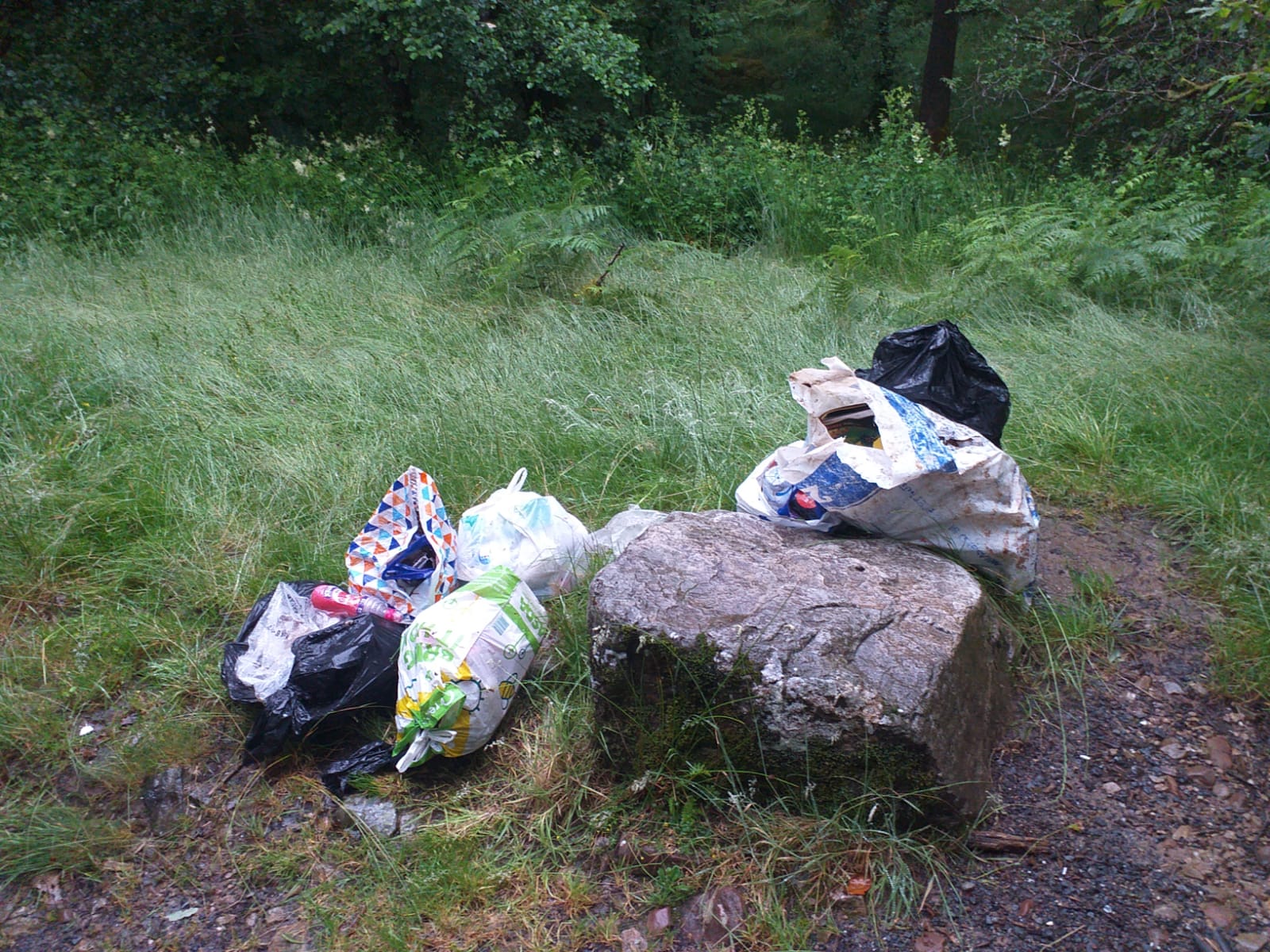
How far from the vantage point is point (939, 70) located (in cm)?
1155

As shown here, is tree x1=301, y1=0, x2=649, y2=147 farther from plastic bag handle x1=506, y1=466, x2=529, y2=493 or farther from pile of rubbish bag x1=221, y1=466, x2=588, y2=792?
pile of rubbish bag x1=221, y1=466, x2=588, y2=792

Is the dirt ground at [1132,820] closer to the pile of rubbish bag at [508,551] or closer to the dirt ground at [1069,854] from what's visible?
the dirt ground at [1069,854]

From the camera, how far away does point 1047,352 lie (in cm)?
479

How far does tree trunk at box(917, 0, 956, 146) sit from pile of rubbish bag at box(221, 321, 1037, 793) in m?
9.88

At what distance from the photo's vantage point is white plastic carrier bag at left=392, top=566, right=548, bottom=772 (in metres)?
2.44

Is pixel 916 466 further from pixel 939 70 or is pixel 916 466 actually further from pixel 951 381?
pixel 939 70

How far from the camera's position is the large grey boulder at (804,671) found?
2074mm

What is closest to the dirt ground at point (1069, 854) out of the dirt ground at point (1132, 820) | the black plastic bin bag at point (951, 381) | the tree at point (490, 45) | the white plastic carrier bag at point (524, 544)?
the dirt ground at point (1132, 820)

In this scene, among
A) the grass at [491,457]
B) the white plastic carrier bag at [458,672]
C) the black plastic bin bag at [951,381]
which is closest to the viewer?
the grass at [491,457]

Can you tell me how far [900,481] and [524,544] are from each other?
119 cm

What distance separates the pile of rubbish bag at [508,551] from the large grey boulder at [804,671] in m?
0.21

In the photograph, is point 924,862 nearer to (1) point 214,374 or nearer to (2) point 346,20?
(1) point 214,374

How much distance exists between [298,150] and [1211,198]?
751 centimetres

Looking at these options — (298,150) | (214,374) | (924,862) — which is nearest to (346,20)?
(298,150)
